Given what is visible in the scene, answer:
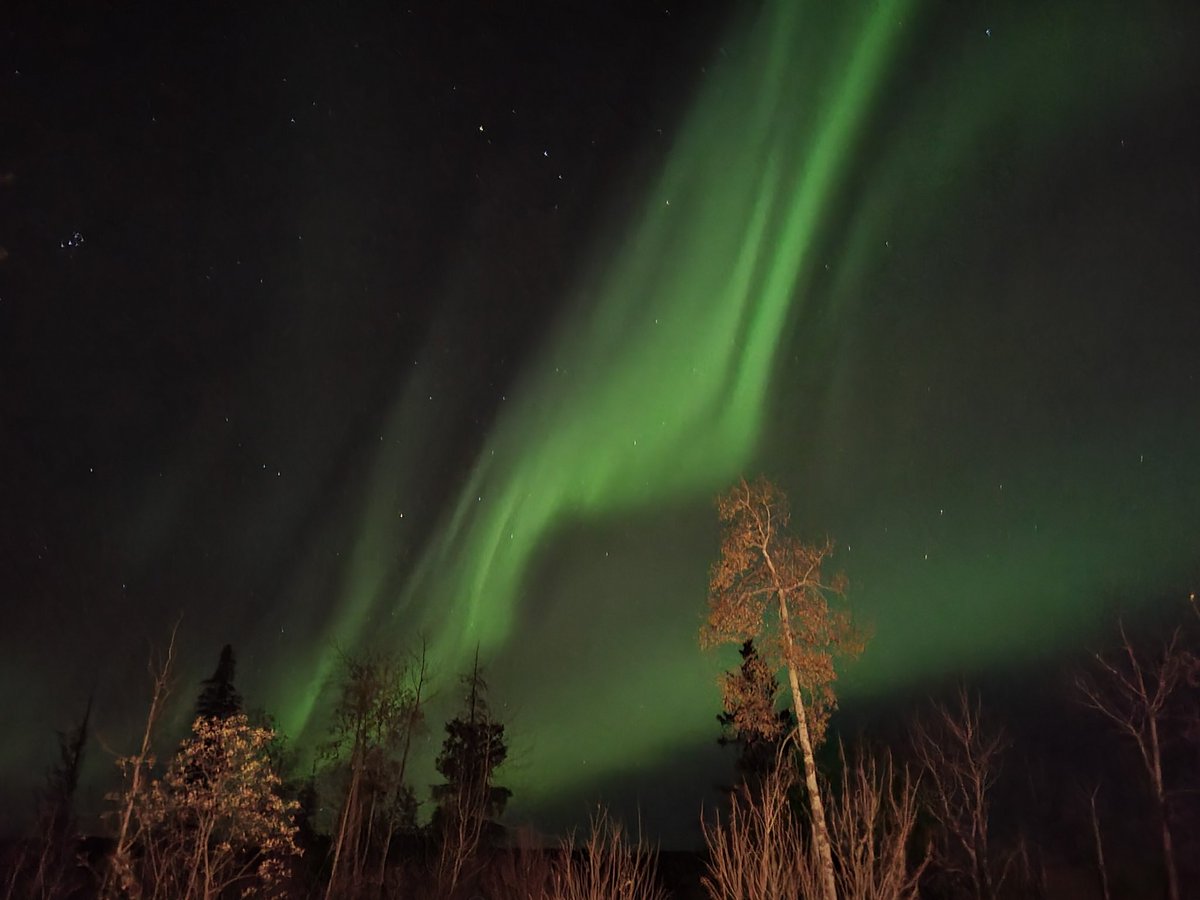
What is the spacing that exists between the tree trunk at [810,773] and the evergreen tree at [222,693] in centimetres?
4288

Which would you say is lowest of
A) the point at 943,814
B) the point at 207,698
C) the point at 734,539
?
the point at 943,814

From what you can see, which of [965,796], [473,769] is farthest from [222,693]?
[965,796]

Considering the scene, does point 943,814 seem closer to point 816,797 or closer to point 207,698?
point 816,797

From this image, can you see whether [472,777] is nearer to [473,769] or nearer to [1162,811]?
[473,769]

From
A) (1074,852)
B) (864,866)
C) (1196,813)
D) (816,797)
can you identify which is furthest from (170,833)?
(1074,852)

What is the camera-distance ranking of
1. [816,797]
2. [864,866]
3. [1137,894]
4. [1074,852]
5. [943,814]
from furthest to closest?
[1074,852] < [1137,894] < [943,814] < [816,797] < [864,866]

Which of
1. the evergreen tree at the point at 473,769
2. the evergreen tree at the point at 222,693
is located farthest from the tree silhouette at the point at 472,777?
the evergreen tree at the point at 222,693

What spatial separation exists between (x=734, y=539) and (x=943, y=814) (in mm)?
27396

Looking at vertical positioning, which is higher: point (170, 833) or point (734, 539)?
point (734, 539)

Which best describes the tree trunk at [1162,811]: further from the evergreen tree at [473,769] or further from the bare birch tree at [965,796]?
the evergreen tree at [473,769]

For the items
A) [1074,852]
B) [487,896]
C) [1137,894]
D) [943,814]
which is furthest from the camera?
[1074,852]

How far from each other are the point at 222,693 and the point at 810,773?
4531 cm

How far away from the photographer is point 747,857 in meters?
11.7

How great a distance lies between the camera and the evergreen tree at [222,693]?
53469 mm
